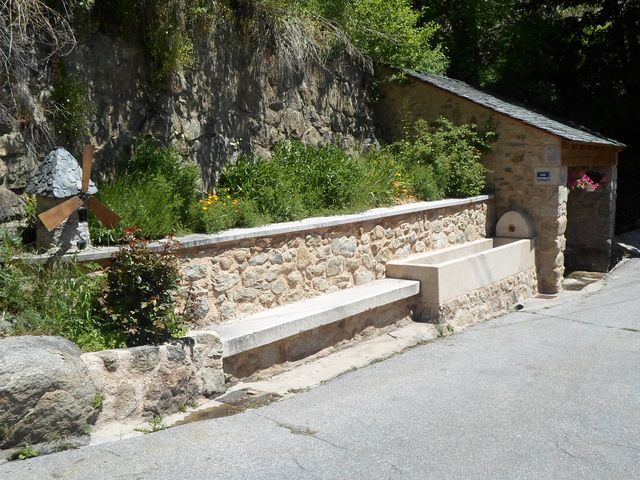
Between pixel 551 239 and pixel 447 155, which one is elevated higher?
pixel 447 155

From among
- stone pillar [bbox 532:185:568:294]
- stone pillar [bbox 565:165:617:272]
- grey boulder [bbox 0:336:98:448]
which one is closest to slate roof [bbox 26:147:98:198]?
grey boulder [bbox 0:336:98:448]

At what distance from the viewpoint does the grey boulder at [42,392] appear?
15.1ft

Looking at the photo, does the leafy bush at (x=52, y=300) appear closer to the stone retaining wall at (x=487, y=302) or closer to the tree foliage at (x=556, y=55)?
the stone retaining wall at (x=487, y=302)

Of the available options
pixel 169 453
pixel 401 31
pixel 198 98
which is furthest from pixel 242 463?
pixel 401 31

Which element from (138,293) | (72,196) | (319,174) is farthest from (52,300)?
(319,174)

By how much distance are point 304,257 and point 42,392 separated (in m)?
3.80

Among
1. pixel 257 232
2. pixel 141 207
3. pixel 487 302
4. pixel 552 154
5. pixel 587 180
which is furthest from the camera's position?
pixel 587 180

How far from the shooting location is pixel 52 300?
5543mm

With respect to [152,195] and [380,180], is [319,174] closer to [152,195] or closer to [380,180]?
[380,180]

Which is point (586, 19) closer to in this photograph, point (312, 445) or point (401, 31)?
point (401, 31)

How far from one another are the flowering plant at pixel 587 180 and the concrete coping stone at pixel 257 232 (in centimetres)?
370

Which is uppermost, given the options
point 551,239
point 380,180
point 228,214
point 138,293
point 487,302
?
point 380,180

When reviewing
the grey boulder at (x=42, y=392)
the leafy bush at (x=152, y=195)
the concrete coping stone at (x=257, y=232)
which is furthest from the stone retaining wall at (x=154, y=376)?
the leafy bush at (x=152, y=195)

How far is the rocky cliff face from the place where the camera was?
7254 mm
